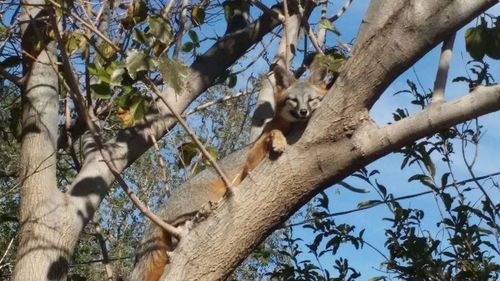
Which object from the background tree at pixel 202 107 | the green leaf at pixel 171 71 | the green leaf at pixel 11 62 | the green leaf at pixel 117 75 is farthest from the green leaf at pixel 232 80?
the green leaf at pixel 171 71

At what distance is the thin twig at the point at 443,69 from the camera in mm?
3855

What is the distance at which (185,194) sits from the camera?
7172mm

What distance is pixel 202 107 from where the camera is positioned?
6891 millimetres

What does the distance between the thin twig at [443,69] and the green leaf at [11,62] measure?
12.7 ft

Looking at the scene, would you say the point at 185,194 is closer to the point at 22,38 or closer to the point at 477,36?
the point at 22,38

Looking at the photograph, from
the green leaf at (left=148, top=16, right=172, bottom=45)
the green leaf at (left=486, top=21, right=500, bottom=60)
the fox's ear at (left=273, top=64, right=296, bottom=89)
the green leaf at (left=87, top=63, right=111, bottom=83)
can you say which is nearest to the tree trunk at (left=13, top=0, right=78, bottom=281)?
the green leaf at (left=87, top=63, right=111, bottom=83)

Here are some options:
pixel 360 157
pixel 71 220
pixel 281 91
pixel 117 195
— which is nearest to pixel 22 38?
pixel 71 220

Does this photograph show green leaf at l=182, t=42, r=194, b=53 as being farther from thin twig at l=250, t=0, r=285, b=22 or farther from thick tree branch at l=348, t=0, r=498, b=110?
thick tree branch at l=348, t=0, r=498, b=110

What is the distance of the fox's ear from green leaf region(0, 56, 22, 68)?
224cm

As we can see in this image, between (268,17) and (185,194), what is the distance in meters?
1.92

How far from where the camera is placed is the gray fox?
617 cm

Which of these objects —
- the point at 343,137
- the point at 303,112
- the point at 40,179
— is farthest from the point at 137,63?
the point at 303,112

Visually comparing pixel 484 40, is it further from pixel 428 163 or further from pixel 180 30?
pixel 180 30

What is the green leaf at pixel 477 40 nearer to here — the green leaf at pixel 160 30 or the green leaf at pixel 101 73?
the green leaf at pixel 160 30
